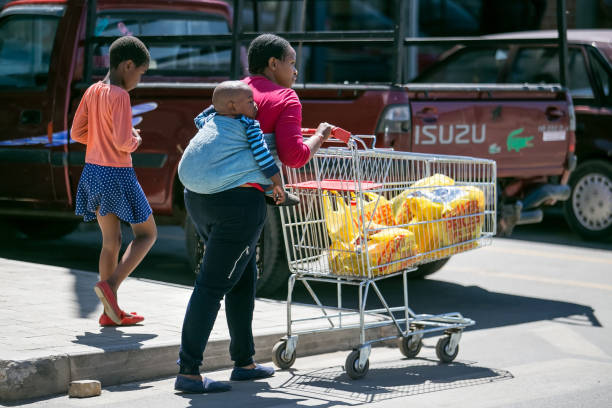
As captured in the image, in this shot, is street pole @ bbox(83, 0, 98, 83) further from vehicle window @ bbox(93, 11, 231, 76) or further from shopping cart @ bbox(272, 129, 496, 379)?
shopping cart @ bbox(272, 129, 496, 379)

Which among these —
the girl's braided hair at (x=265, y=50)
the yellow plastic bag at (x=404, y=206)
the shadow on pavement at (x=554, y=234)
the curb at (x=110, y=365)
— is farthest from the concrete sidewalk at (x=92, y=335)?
the shadow on pavement at (x=554, y=234)

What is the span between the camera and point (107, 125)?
6.04m

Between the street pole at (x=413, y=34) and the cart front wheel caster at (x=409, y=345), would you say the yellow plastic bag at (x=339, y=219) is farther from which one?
the street pole at (x=413, y=34)

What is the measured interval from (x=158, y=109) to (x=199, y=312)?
3284mm

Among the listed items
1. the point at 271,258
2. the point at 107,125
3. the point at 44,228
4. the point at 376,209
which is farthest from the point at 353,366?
the point at 44,228

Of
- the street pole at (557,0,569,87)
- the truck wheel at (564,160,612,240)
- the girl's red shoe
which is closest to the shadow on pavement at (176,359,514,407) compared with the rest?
the girl's red shoe

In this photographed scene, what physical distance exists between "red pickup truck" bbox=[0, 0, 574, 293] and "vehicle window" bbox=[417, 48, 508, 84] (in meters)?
3.67

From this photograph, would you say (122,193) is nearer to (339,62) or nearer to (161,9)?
(161,9)

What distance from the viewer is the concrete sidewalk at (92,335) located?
16.6 ft

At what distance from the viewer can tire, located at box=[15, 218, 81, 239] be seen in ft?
34.6

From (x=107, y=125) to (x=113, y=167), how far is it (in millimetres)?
238

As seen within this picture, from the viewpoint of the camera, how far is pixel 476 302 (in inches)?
315

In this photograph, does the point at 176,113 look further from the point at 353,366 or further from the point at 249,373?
the point at 353,366

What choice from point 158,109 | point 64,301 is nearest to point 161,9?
point 158,109
